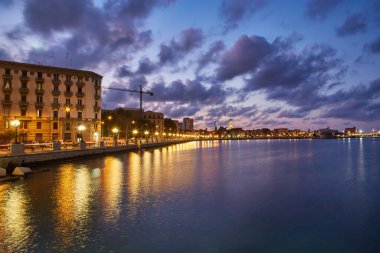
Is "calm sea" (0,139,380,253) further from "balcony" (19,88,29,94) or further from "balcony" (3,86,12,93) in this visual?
"balcony" (19,88,29,94)

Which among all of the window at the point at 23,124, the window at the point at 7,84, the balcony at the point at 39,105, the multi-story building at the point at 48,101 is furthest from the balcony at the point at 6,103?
the balcony at the point at 39,105

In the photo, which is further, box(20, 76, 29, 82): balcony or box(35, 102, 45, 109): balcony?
box(35, 102, 45, 109): balcony

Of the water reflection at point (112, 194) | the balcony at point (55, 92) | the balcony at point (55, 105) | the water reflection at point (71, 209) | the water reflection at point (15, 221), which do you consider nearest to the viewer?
the water reflection at point (15, 221)

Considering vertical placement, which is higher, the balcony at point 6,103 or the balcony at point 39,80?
the balcony at point 39,80

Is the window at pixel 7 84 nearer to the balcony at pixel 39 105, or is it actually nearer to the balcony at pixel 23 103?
the balcony at pixel 23 103

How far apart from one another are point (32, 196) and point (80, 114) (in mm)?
61303

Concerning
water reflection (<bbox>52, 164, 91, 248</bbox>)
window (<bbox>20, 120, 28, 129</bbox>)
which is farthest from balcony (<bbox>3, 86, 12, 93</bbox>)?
water reflection (<bbox>52, 164, 91, 248</bbox>)

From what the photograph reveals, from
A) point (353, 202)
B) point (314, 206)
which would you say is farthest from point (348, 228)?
point (353, 202)

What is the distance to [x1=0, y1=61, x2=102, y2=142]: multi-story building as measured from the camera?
72.2m

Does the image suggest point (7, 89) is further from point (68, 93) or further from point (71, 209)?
point (71, 209)

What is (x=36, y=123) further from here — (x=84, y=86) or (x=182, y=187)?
(x=182, y=187)

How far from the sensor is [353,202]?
2358 centimetres

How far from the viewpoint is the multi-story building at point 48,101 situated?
2844 inches

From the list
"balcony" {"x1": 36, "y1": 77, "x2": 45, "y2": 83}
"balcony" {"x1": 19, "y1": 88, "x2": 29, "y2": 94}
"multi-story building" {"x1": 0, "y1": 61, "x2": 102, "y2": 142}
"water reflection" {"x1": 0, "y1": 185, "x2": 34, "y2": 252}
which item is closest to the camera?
"water reflection" {"x1": 0, "y1": 185, "x2": 34, "y2": 252}
